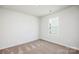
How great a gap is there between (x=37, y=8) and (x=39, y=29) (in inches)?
18.5

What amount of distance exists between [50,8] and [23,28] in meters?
0.74

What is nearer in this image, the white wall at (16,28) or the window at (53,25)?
the white wall at (16,28)

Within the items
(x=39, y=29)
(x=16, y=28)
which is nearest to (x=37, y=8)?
(x=39, y=29)

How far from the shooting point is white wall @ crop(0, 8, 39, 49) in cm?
165

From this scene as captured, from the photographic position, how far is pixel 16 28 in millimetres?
1735

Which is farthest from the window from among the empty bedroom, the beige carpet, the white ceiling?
the beige carpet

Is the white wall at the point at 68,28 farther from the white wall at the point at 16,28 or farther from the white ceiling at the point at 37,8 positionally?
the white wall at the point at 16,28

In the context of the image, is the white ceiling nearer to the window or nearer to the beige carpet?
the window

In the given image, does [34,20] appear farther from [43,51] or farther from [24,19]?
[43,51]

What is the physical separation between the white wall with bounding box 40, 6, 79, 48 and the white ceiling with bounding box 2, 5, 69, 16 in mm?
107

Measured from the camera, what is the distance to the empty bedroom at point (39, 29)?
1664mm

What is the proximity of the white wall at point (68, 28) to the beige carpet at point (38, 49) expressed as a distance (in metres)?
0.11

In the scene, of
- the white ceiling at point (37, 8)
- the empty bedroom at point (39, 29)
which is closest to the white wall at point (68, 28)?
the empty bedroom at point (39, 29)
